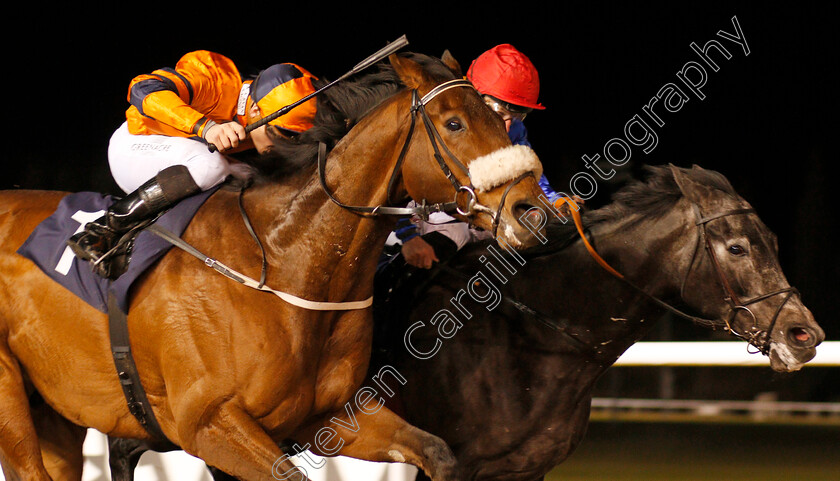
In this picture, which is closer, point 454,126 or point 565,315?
point 454,126

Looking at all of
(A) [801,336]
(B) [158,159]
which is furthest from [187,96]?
(A) [801,336]

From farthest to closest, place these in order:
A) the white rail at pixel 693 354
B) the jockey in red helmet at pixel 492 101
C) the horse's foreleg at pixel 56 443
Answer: the white rail at pixel 693 354, the jockey in red helmet at pixel 492 101, the horse's foreleg at pixel 56 443

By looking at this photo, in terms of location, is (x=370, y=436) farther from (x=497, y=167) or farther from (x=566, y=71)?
(x=566, y=71)

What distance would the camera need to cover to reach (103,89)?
28.9 ft

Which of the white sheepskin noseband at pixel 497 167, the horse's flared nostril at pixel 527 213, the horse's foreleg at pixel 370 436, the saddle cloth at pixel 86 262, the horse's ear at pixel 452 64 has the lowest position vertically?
the horse's foreleg at pixel 370 436

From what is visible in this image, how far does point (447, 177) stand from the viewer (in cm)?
240

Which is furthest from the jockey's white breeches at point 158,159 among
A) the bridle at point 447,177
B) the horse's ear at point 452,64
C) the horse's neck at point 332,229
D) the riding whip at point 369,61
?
the horse's ear at point 452,64

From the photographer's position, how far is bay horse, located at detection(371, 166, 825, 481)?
297 cm

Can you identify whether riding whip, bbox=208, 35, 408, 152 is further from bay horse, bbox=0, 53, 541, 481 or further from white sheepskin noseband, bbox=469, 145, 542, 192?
white sheepskin noseband, bbox=469, 145, 542, 192

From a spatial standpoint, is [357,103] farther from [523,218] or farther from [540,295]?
[540,295]

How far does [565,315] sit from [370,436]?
2.72 ft

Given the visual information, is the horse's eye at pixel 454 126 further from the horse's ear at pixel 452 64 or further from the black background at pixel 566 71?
the black background at pixel 566 71

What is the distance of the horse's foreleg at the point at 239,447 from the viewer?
2.48 meters

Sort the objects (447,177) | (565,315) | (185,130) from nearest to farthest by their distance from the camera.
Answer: (447,177), (185,130), (565,315)
